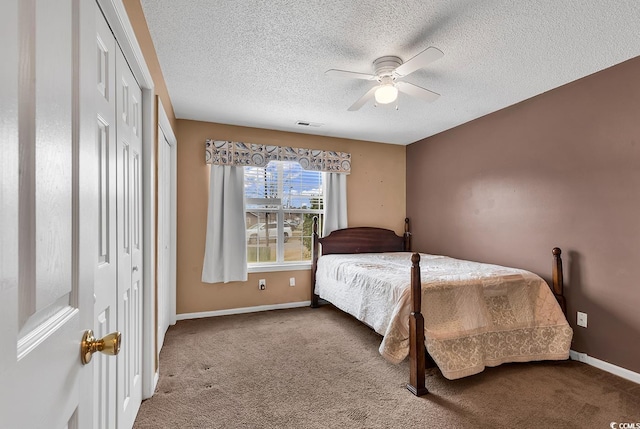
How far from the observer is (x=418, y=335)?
87.5 inches

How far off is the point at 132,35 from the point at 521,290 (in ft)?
10.4

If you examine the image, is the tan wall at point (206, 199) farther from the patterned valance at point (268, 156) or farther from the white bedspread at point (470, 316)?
the white bedspread at point (470, 316)

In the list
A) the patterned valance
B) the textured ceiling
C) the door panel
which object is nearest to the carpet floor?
the door panel

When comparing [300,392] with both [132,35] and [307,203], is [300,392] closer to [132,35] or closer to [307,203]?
[132,35]

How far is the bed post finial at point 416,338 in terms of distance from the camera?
2.21 metres

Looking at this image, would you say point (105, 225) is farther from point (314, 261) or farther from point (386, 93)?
point (314, 261)

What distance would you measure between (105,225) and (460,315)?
235 centimetres

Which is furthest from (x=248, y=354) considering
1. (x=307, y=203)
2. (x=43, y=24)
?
(x=43, y=24)

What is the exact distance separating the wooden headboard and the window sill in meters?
0.13

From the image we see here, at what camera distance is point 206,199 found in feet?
12.8

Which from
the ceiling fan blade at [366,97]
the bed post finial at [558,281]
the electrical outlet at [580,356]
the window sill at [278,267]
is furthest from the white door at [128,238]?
the electrical outlet at [580,356]

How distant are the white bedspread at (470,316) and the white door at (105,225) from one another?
5.60 feet

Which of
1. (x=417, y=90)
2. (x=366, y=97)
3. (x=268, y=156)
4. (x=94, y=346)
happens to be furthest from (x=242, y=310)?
(x=94, y=346)

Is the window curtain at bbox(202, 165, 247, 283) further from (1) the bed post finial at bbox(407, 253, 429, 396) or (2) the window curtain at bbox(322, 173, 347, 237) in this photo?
(1) the bed post finial at bbox(407, 253, 429, 396)
